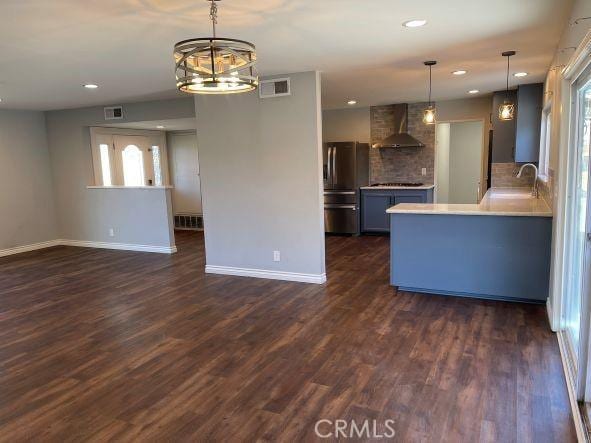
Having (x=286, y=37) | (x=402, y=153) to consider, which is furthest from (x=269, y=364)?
(x=402, y=153)

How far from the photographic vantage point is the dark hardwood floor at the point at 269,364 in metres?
2.31

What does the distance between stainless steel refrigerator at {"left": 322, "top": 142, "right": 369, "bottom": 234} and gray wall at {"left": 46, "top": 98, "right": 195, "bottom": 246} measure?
112 inches

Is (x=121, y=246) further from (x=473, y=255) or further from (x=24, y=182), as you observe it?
(x=473, y=255)

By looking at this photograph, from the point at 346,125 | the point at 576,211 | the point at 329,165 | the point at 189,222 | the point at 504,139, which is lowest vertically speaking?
the point at 189,222

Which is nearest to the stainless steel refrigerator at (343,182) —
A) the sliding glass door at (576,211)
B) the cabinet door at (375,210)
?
the cabinet door at (375,210)

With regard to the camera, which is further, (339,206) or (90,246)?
(339,206)

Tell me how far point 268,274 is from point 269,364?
225 centimetres

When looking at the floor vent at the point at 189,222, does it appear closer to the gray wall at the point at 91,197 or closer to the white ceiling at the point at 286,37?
the gray wall at the point at 91,197

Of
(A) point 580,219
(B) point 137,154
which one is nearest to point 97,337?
(A) point 580,219

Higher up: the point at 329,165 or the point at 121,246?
the point at 329,165

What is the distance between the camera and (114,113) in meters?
6.79

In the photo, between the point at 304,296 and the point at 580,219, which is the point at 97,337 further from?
the point at 580,219

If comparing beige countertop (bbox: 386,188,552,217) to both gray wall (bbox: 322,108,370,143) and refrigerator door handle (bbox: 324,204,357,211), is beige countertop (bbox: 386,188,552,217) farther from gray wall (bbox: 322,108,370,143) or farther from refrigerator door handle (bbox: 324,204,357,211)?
gray wall (bbox: 322,108,370,143)

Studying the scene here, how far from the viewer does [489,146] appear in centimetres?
727
